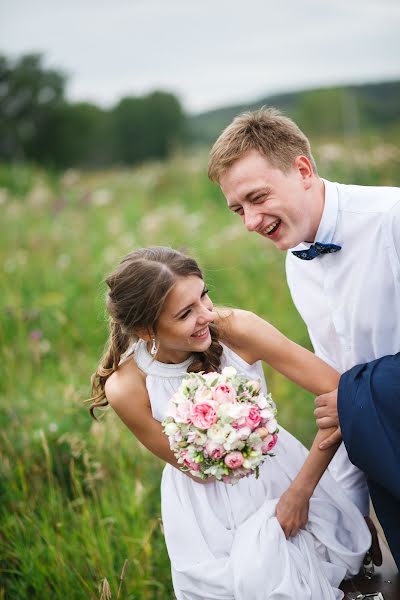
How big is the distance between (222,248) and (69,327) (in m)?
2.06

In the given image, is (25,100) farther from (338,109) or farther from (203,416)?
(203,416)

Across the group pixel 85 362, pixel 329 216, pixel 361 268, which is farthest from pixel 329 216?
pixel 85 362

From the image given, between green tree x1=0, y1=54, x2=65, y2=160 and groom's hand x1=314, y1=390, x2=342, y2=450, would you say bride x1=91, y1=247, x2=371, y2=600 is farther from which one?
green tree x1=0, y1=54, x2=65, y2=160

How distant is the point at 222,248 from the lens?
23.4 feet

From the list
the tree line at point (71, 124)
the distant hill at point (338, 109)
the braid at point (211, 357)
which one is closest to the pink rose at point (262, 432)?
the braid at point (211, 357)

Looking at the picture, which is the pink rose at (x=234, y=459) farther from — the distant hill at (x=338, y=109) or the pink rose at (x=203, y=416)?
the distant hill at (x=338, y=109)

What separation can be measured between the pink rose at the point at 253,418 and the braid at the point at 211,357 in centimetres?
56

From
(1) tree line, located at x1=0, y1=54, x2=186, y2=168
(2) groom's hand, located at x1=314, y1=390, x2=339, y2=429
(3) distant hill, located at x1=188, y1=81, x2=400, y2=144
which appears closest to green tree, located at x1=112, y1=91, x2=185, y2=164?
(1) tree line, located at x1=0, y1=54, x2=186, y2=168

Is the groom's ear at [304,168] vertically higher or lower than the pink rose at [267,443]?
higher

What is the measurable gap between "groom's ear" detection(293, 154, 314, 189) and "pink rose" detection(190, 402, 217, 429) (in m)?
1.20

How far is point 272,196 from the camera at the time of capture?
2.78m

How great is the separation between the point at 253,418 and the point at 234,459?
0.15m

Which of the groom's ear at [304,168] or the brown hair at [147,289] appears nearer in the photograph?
the brown hair at [147,289]

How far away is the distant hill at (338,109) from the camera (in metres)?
14.2
